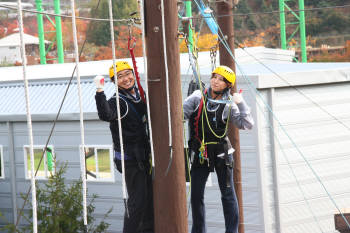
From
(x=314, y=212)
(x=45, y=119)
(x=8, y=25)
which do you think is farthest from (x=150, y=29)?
(x=8, y=25)

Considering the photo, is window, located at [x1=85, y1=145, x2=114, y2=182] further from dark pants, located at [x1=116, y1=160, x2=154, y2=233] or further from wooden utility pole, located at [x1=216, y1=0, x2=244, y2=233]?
dark pants, located at [x1=116, y1=160, x2=154, y2=233]

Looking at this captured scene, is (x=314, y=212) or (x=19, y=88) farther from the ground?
(x=19, y=88)

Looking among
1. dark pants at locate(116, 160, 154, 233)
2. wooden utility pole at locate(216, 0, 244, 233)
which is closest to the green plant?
wooden utility pole at locate(216, 0, 244, 233)

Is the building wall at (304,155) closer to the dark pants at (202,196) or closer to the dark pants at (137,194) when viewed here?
the dark pants at (202,196)

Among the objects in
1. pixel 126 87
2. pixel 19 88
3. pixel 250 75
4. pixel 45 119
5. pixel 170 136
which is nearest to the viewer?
pixel 170 136

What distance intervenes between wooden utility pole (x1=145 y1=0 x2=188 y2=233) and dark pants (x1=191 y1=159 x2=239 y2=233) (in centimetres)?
156

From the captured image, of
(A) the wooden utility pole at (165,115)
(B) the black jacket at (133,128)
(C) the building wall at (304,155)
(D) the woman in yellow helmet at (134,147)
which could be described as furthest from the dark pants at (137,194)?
(C) the building wall at (304,155)

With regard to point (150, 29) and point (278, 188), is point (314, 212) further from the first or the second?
point (150, 29)

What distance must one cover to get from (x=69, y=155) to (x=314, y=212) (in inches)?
189

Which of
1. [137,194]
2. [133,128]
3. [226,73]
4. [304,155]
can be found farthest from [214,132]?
[304,155]

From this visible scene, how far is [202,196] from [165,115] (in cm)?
192

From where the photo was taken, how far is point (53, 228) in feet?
40.3

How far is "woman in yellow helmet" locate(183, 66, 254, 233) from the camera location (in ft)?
25.4

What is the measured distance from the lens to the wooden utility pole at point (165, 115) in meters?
6.26
